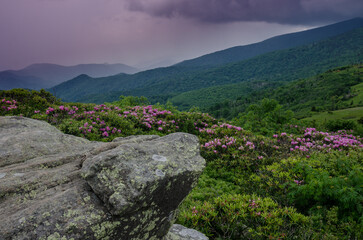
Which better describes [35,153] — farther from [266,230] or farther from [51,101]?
[51,101]

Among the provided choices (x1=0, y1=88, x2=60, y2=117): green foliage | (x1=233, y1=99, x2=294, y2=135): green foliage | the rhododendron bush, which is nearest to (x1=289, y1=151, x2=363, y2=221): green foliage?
the rhododendron bush

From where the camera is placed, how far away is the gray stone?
4.50 meters

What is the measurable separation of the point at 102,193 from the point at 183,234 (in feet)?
8.21

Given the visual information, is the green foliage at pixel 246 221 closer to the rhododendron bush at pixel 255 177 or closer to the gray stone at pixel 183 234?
the rhododendron bush at pixel 255 177

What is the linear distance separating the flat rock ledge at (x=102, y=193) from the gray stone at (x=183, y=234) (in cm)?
4

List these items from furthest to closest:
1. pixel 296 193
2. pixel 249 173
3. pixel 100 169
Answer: pixel 249 173 → pixel 296 193 → pixel 100 169

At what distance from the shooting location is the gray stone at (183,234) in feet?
14.8

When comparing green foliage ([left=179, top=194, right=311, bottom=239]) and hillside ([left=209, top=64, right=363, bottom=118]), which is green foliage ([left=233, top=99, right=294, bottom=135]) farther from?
hillside ([left=209, top=64, right=363, bottom=118])

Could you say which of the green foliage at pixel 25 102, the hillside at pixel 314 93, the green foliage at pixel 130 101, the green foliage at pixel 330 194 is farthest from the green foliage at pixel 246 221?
the hillside at pixel 314 93

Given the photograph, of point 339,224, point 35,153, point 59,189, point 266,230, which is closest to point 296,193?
point 339,224

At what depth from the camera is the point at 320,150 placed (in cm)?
1127

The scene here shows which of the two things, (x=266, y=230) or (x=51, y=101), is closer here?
(x=266, y=230)

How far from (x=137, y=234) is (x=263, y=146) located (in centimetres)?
913

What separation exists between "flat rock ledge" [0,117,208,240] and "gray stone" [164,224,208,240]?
0.04 metres
